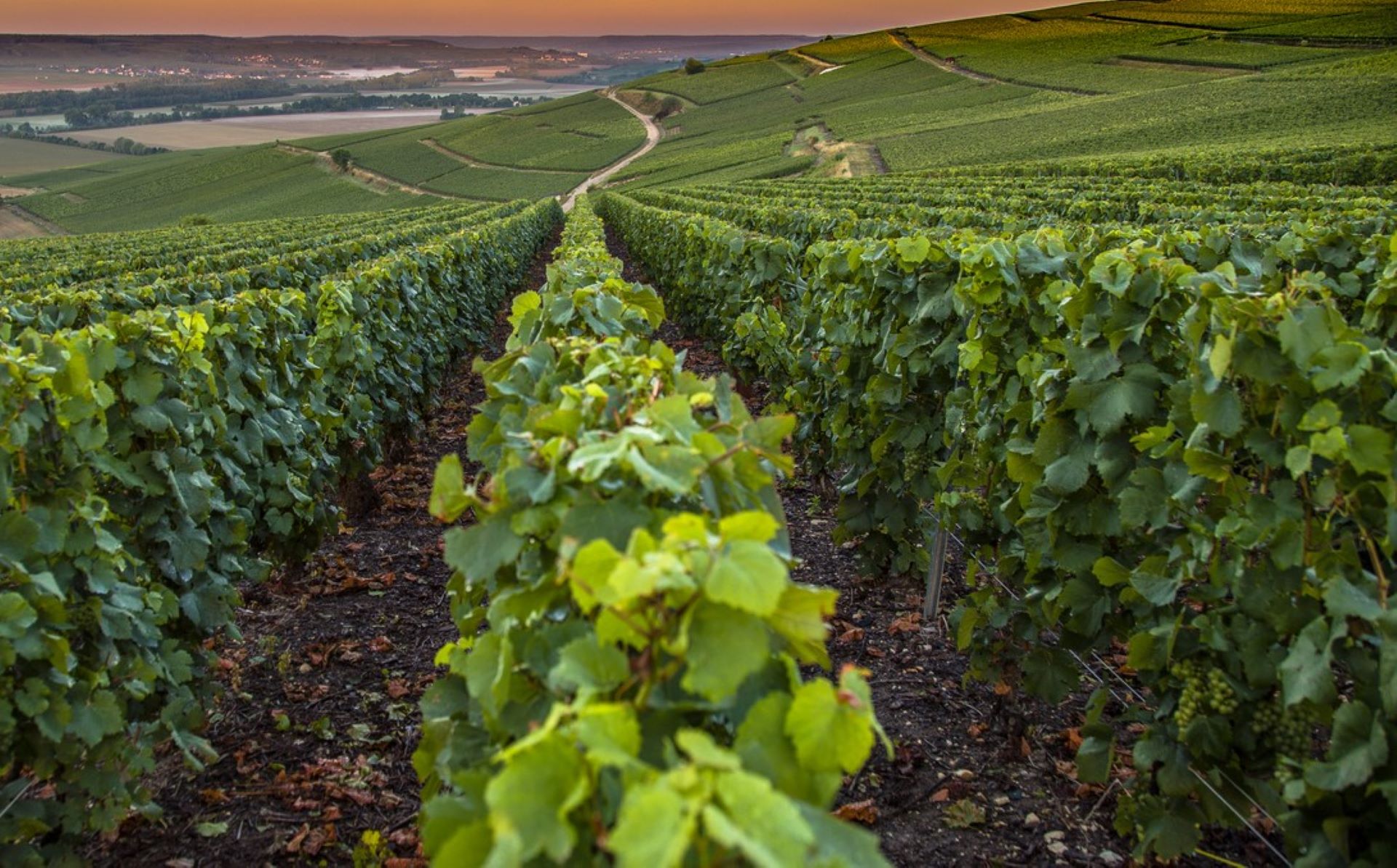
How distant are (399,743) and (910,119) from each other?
7037 cm

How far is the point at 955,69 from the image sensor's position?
8988 centimetres

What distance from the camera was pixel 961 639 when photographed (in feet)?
13.9

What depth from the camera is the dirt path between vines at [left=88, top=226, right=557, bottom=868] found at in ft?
11.9

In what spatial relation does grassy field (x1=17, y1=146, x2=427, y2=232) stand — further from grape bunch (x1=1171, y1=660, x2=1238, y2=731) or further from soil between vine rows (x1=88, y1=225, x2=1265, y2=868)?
grape bunch (x1=1171, y1=660, x2=1238, y2=731)

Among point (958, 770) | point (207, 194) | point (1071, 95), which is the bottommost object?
point (958, 770)

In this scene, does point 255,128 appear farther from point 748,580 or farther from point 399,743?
point 748,580

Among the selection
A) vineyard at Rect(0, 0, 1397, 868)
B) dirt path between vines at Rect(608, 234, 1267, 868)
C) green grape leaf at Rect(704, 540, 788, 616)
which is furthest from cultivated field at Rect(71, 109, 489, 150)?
green grape leaf at Rect(704, 540, 788, 616)

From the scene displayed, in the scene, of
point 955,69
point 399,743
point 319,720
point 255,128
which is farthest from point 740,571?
point 255,128

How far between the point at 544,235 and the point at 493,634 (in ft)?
103

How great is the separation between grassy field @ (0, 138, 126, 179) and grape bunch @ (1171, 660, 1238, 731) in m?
130

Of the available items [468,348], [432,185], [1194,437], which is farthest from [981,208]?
[432,185]

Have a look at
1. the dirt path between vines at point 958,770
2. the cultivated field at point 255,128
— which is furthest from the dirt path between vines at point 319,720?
the cultivated field at point 255,128

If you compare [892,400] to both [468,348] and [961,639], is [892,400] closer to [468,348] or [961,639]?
[961,639]

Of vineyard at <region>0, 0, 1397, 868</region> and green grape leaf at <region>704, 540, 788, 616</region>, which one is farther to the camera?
vineyard at <region>0, 0, 1397, 868</region>
